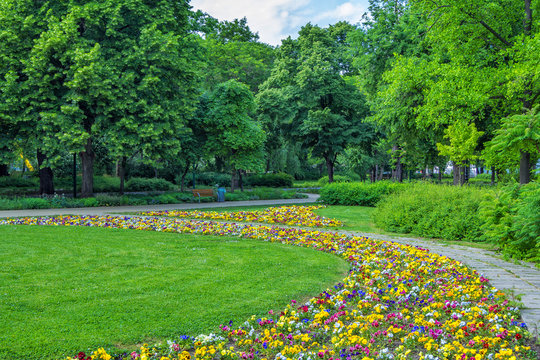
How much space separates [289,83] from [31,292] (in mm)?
28108

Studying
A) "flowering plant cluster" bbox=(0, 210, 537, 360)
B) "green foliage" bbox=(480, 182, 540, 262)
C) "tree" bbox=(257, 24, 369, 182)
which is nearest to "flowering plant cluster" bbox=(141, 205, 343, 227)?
"green foliage" bbox=(480, 182, 540, 262)

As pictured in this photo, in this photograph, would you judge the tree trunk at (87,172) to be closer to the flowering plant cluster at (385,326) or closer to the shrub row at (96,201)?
the shrub row at (96,201)

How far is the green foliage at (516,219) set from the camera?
668cm

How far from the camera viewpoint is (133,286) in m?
5.89

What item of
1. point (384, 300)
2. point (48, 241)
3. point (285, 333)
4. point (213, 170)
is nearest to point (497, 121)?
point (384, 300)

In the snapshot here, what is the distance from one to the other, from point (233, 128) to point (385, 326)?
20077 millimetres

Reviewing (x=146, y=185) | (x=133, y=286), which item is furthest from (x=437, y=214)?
(x=146, y=185)

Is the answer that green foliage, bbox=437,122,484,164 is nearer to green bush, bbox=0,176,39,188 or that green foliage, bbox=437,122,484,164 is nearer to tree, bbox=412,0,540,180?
tree, bbox=412,0,540,180

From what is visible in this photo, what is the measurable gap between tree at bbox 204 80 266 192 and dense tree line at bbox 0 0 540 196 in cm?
8

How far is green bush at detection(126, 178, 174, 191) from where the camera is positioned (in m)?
26.7

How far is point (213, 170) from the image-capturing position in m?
38.5

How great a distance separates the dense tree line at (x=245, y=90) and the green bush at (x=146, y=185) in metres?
3.39

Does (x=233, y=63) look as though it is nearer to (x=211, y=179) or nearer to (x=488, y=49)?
(x=211, y=179)

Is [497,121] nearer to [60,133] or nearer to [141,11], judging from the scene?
[141,11]
